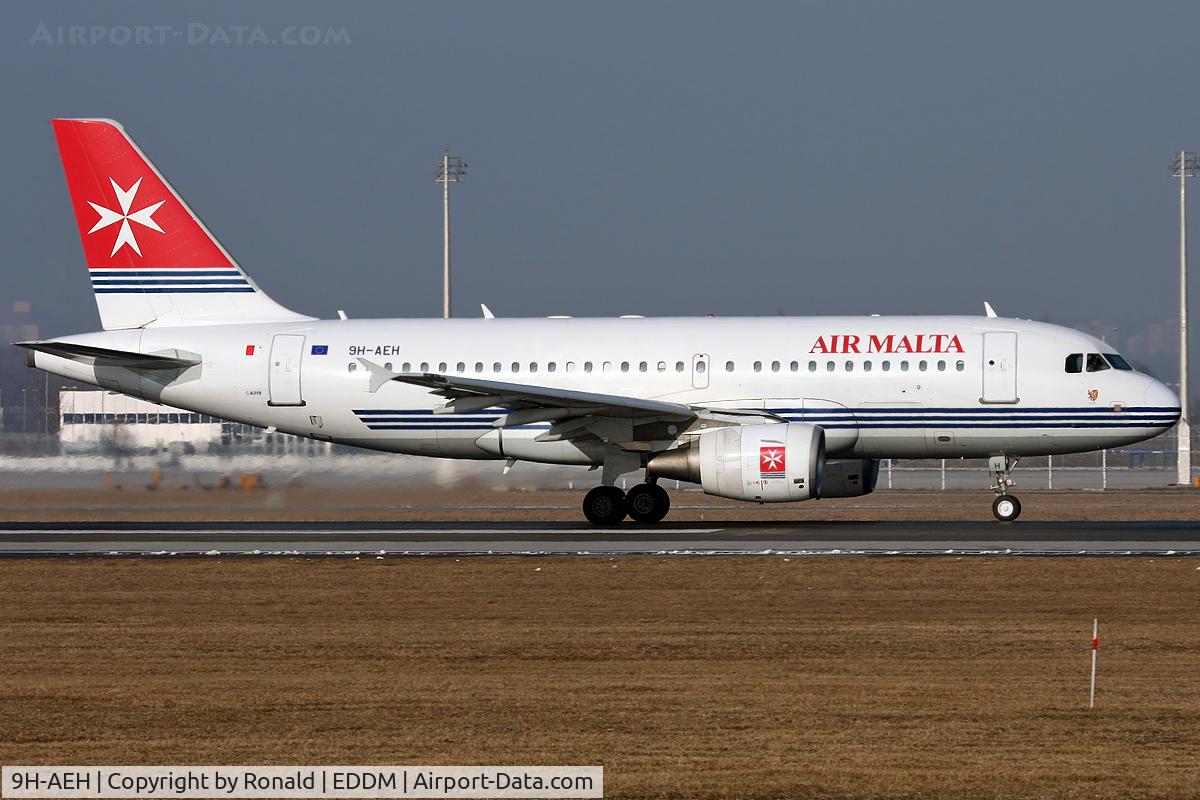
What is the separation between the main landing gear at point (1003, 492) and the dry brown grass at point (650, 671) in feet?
25.9

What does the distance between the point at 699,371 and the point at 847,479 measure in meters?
3.53

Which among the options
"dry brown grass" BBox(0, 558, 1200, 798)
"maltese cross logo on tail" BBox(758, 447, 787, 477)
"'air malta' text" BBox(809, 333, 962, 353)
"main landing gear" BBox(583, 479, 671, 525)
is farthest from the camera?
"main landing gear" BBox(583, 479, 671, 525)

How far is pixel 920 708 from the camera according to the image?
39.5 ft

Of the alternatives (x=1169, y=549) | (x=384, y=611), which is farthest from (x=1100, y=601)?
(x=384, y=611)

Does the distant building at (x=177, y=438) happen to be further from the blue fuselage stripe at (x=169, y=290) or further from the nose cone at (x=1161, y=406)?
the nose cone at (x=1161, y=406)

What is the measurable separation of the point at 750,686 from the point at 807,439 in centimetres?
1570

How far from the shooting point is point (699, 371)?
31172 millimetres

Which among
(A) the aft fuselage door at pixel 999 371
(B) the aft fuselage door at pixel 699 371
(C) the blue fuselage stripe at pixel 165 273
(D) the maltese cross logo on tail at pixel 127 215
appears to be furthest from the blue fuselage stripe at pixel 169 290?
(A) the aft fuselage door at pixel 999 371

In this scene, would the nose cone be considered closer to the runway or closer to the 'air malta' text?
the runway

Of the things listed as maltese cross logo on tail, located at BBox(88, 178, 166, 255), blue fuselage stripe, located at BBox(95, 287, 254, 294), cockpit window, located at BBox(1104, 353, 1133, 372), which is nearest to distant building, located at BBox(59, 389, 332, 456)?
blue fuselage stripe, located at BBox(95, 287, 254, 294)

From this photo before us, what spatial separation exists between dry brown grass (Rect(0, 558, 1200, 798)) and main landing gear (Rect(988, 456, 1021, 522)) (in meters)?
7.89

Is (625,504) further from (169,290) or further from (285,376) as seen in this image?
(169,290)

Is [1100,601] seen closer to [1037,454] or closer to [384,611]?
[384,611]

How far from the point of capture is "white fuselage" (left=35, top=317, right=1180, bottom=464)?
3045cm
